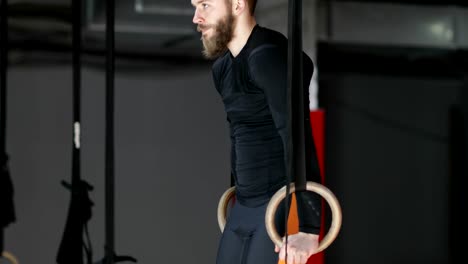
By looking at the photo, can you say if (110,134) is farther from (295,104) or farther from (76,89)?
(295,104)

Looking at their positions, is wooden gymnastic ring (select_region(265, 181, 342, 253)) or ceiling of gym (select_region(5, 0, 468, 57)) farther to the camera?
ceiling of gym (select_region(5, 0, 468, 57))

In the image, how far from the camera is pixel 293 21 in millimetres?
738

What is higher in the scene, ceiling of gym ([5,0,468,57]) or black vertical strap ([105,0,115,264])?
ceiling of gym ([5,0,468,57])

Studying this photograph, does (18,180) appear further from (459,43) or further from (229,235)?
(459,43)

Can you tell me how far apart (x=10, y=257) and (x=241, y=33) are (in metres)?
0.35

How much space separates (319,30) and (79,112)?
1.93 metres

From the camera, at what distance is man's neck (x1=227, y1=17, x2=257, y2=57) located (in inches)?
30.5

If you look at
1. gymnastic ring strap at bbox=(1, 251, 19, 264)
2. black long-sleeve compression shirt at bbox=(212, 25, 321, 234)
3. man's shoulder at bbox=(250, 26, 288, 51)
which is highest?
man's shoulder at bbox=(250, 26, 288, 51)

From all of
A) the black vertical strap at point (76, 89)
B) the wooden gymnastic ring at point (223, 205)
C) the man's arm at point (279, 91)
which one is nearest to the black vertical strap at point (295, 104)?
the man's arm at point (279, 91)

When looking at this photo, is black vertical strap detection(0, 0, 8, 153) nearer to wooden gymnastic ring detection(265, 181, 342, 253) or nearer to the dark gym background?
the dark gym background

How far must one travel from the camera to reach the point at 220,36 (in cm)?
78

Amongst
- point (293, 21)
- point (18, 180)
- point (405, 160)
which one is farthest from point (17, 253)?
point (405, 160)

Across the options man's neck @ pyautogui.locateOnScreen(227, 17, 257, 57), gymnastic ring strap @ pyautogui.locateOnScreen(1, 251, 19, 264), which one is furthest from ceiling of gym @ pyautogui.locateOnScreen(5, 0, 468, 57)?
gymnastic ring strap @ pyautogui.locateOnScreen(1, 251, 19, 264)

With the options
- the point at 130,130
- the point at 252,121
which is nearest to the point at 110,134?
the point at 130,130
